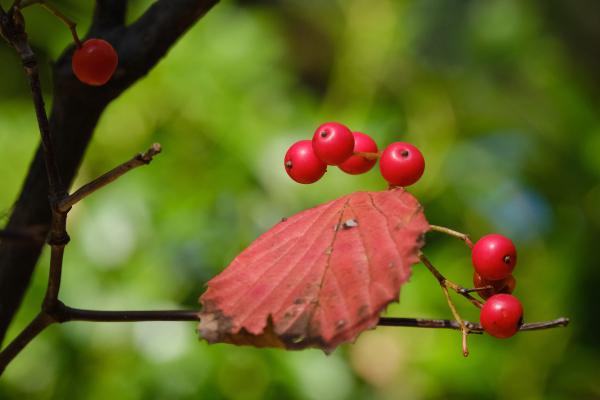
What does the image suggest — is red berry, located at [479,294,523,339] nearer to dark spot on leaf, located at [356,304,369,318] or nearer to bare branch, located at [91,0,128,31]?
dark spot on leaf, located at [356,304,369,318]

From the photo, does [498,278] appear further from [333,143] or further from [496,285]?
[333,143]

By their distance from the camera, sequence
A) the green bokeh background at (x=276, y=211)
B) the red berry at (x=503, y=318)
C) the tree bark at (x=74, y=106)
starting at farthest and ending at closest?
the green bokeh background at (x=276, y=211), the tree bark at (x=74, y=106), the red berry at (x=503, y=318)

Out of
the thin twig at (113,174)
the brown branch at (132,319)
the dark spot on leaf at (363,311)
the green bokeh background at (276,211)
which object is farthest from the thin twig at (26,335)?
the green bokeh background at (276,211)

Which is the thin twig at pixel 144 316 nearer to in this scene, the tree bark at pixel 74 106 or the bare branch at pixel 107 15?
the tree bark at pixel 74 106

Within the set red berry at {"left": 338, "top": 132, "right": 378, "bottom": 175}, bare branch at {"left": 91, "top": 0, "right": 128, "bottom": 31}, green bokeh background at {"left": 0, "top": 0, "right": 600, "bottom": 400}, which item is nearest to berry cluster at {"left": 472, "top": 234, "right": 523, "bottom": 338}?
red berry at {"left": 338, "top": 132, "right": 378, "bottom": 175}

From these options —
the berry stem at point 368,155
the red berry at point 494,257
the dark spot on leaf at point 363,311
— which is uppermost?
the berry stem at point 368,155

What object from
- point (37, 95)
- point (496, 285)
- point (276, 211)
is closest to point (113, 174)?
point (37, 95)
